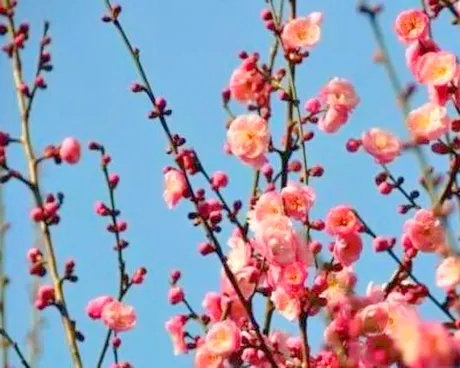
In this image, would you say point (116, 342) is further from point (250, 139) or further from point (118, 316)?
point (250, 139)

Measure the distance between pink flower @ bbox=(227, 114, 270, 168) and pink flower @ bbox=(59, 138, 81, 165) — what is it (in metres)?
0.72

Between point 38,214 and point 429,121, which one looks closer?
point 38,214

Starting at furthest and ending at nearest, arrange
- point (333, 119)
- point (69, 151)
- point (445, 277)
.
→ point (333, 119), point (69, 151), point (445, 277)

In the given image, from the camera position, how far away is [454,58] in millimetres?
2900

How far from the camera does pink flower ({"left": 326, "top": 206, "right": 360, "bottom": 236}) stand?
9.45 ft

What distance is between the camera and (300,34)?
10.8ft

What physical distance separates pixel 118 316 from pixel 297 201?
71 cm

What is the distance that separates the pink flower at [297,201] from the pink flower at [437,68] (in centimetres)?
55

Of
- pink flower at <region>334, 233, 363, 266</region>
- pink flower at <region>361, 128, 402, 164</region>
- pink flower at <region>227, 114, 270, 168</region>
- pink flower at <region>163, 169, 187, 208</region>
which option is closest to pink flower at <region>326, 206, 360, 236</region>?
pink flower at <region>334, 233, 363, 266</region>

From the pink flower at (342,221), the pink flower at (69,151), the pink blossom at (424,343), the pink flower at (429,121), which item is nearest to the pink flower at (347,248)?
the pink flower at (342,221)

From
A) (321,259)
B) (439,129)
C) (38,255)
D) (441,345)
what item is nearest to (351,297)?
(321,259)

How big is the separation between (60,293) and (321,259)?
82 centimetres

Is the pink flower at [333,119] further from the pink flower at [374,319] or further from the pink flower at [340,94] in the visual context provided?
the pink flower at [374,319]

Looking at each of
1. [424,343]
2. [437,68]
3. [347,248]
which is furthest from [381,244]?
[424,343]
